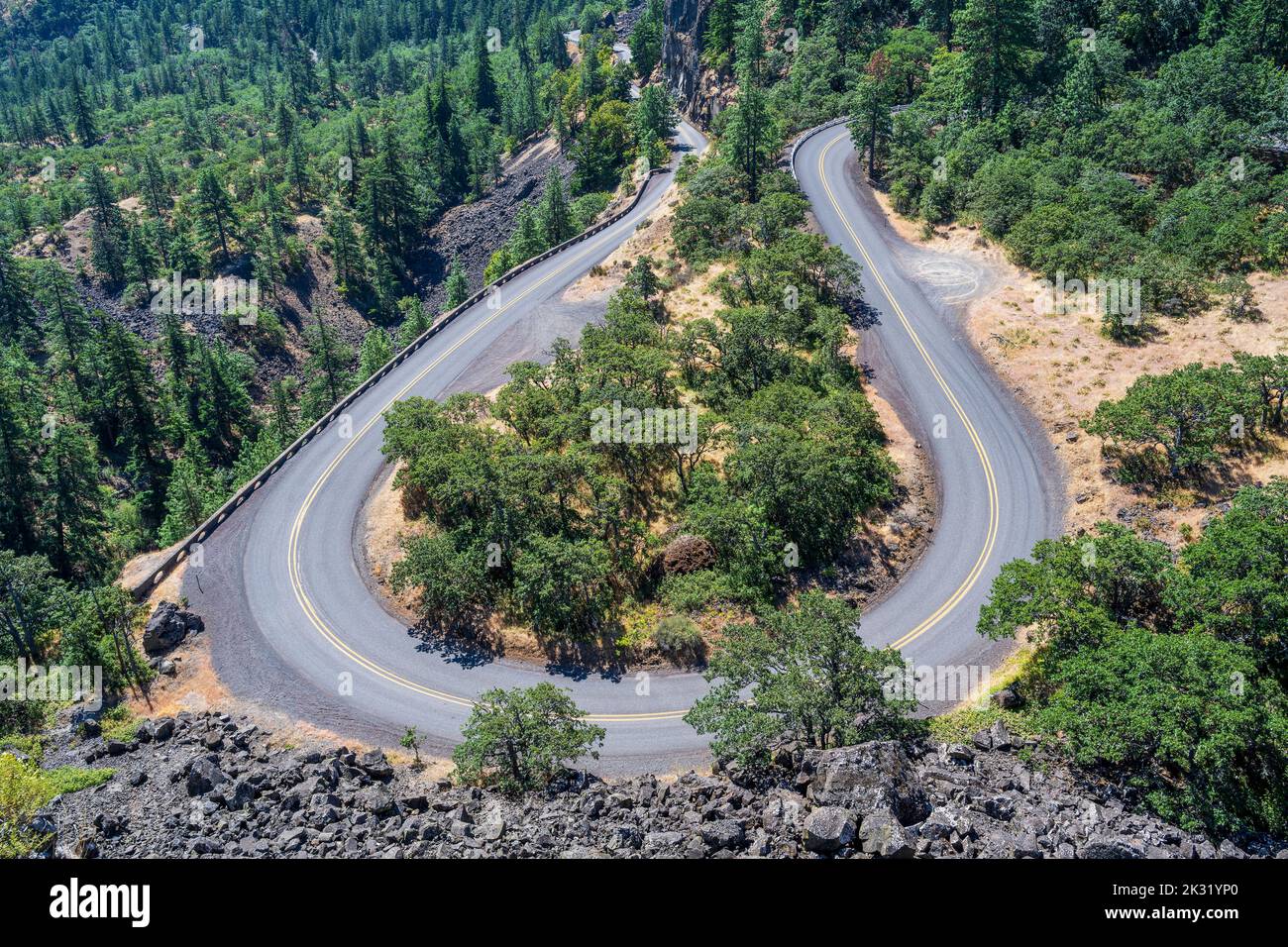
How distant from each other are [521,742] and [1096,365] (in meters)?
43.8

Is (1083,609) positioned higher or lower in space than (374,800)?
Answer: higher

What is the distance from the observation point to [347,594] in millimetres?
43719

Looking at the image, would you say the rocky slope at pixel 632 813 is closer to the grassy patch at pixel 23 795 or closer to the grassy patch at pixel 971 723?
the grassy patch at pixel 23 795

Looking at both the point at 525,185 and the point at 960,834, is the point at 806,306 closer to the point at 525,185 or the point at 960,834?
the point at 960,834

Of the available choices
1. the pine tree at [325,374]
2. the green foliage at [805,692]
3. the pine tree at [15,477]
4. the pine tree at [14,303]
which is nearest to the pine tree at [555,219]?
the pine tree at [325,374]

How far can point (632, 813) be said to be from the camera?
2828 centimetres

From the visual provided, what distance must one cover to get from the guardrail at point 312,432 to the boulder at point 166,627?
279 centimetres

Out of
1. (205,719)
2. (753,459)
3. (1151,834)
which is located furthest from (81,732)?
(1151,834)

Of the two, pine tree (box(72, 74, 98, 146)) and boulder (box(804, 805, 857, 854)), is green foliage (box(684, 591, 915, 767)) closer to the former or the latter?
boulder (box(804, 805, 857, 854))

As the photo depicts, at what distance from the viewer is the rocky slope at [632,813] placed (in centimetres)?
2375

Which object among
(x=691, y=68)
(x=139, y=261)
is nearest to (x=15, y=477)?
(x=139, y=261)

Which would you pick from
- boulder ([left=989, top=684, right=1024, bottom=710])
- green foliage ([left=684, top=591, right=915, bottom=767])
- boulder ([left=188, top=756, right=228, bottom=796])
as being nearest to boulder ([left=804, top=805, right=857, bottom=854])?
green foliage ([left=684, top=591, right=915, bottom=767])

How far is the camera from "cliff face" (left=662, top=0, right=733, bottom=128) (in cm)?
11544

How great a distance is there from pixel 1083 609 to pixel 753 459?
17.4 meters
